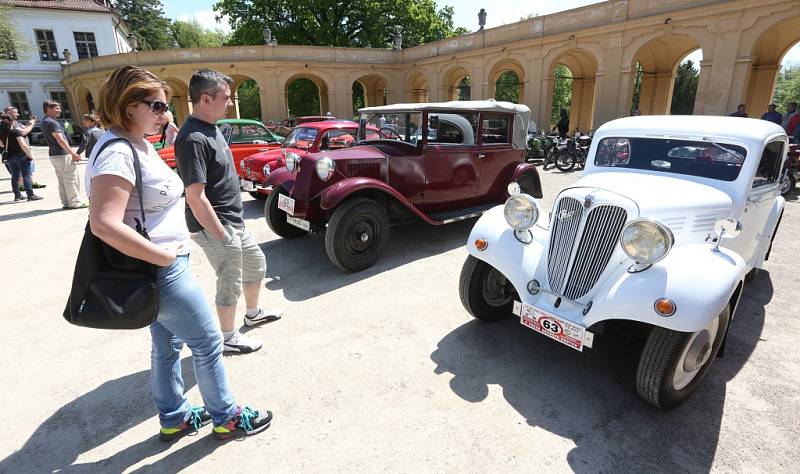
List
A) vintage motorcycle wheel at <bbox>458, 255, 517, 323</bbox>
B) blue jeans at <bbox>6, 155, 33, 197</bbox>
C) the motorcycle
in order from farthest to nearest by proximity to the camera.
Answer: the motorcycle, blue jeans at <bbox>6, 155, 33, 197</bbox>, vintage motorcycle wheel at <bbox>458, 255, 517, 323</bbox>

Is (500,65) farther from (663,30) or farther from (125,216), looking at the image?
(125,216)

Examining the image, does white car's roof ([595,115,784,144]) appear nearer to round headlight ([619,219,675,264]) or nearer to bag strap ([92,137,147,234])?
round headlight ([619,219,675,264])

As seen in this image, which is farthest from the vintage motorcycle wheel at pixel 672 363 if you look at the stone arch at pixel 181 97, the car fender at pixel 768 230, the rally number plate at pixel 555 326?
the stone arch at pixel 181 97

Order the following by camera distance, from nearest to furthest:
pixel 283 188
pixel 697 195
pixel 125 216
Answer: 1. pixel 125 216
2. pixel 697 195
3. pixel 283 188

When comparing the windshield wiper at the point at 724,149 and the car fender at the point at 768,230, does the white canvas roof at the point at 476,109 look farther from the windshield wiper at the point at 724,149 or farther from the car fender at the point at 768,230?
the car fender at the point at 768,230

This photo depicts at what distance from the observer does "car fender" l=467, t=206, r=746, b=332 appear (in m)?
2.23

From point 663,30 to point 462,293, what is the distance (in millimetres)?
16567

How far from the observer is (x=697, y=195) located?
2.97 meters

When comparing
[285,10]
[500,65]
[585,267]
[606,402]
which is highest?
[285,10]

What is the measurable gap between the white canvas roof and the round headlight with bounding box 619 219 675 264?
10.4 feet

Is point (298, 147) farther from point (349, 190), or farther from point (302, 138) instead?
point (349, 190)

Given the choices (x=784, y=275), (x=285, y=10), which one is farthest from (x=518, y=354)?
(x=285, y=10)

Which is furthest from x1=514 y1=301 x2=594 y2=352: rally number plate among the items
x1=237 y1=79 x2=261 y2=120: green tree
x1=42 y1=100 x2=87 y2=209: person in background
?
x1=237 y1=79 x2=261 y2=120: green tree

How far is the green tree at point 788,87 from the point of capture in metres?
51.0
